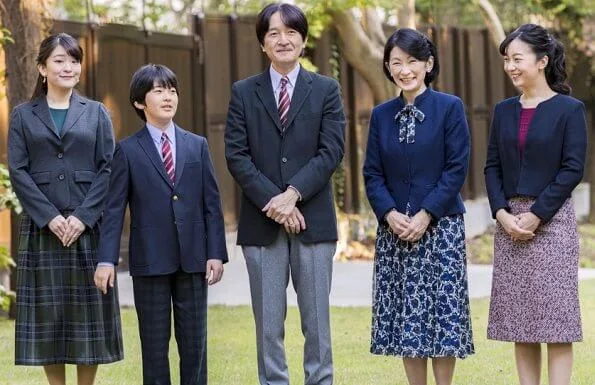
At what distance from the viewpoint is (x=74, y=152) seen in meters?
6.16

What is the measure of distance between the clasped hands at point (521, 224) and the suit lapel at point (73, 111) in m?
2.02

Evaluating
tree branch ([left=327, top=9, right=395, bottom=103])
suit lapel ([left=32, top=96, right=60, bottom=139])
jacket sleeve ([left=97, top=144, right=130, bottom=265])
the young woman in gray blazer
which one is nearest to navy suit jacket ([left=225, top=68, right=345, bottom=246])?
jacket sleeve ([left=97, top=144, right=130, bottom=265])

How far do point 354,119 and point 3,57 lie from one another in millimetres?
6239

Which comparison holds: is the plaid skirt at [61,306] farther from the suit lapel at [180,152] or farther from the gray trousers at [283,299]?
the gray trousers at [283,299]

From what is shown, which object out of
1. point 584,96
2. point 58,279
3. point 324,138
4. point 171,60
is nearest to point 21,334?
point 58,279

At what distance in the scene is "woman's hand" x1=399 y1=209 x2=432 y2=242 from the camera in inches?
225

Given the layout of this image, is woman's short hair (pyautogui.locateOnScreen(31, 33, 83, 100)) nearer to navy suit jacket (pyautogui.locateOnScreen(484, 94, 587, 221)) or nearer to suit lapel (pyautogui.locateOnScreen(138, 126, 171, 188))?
suit lapel (pyautogui.locateOnScreen(138, 126, 171, 188))

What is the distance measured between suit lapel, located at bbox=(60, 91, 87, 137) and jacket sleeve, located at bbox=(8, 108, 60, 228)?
0.67ft

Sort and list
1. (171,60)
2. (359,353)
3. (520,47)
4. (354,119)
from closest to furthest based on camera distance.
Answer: (520,47) < (359,353) < (171,60) < (354,119)

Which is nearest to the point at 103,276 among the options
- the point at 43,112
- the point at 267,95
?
the point at 43,112

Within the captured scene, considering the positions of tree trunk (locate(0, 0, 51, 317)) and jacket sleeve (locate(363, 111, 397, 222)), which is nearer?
jacket sleeve (locate(363, 111, 397, 222))

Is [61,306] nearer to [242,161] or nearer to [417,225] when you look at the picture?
[242,161]

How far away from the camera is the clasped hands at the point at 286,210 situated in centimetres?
574

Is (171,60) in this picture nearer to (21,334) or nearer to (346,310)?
(346,310)
